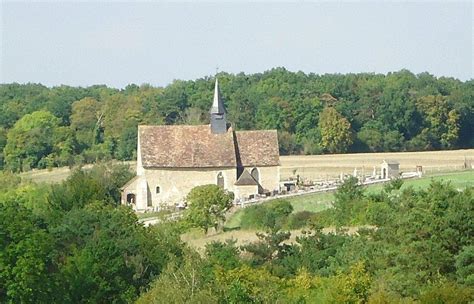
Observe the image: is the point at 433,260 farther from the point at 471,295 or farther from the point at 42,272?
the point at 42,272

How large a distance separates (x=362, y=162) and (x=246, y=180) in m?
16.8

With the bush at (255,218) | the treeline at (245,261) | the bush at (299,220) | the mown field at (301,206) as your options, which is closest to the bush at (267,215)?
the bush at (255,218)

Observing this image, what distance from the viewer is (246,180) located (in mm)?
69688

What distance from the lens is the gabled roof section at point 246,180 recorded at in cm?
6969

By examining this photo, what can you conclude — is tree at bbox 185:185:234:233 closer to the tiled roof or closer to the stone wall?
the tiled roof

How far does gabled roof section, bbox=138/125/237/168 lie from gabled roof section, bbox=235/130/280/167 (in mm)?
558

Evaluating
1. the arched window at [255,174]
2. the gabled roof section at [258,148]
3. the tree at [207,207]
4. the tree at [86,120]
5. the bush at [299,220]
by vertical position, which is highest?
the tree at [86,120]

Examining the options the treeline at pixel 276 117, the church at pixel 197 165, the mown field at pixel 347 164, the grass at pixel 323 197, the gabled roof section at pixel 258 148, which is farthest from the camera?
the treeline at pixel 276 117

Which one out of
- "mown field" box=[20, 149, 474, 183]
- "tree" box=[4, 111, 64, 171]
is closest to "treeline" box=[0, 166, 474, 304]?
"mown field" box=[20, 149, 474, 183]

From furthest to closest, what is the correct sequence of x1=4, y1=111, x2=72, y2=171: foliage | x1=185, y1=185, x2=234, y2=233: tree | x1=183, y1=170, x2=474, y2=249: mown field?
x1=4, y1=111, x2=72, y2=171: foliage < x1=185, y1=185, x2=234, y2=233: tree < x1=183, y1=170, x2=474, y2=249: mown field

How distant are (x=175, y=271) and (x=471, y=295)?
24.7 ft

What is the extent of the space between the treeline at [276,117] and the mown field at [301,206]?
22430 mm

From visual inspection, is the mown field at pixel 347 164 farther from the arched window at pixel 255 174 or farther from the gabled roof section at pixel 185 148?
the arched window at pixel 255 174

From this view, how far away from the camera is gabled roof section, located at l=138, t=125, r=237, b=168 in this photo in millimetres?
70500
